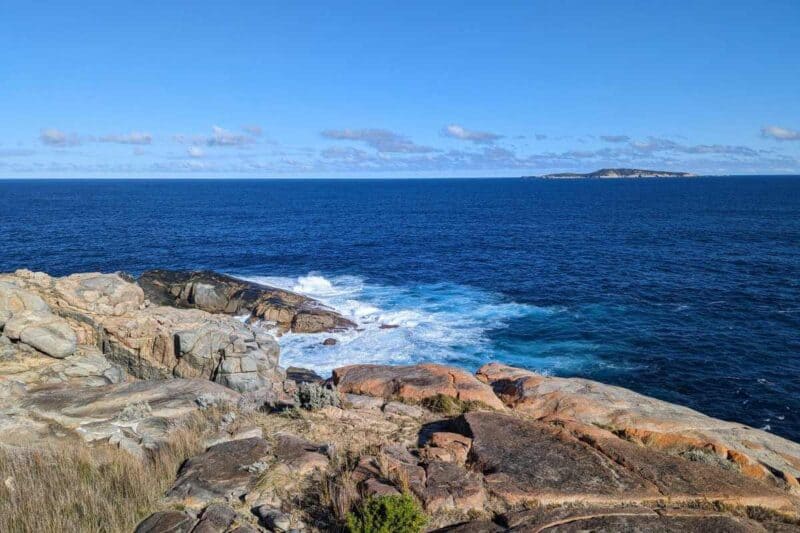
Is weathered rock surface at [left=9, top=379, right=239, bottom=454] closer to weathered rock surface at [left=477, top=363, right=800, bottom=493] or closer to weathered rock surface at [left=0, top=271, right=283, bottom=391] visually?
weathered rock surface at [left=0, top=271, right=283, bottom=391]

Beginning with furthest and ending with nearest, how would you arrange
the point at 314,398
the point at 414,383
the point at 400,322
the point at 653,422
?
the point at 400,322
the point at 414,383
the point at 653,422
the point at 314,398

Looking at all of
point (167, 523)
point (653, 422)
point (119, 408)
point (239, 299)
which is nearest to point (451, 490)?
point (167, 523)

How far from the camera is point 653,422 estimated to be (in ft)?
47.1

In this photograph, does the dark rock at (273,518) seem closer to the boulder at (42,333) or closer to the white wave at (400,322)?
the boulder at (42,333)

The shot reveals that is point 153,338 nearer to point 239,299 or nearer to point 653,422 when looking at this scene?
point 239,299

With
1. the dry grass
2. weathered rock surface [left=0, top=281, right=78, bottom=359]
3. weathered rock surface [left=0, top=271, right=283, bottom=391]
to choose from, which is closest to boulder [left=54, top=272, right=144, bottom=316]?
weathered rock surface [left=0, top=271, right=283, bottom=391]

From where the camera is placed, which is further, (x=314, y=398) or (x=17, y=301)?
(x=17, y=301)

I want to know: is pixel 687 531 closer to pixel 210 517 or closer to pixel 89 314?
pixel 210 517

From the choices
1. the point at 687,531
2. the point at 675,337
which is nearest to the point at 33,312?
the point at 687,531

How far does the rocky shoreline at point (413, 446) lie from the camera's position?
8.77 m

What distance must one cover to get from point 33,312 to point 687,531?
2626 centimetres

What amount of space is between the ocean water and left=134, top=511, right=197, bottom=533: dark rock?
73.3ft

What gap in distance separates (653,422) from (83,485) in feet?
47.9

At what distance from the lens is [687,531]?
324 inches
